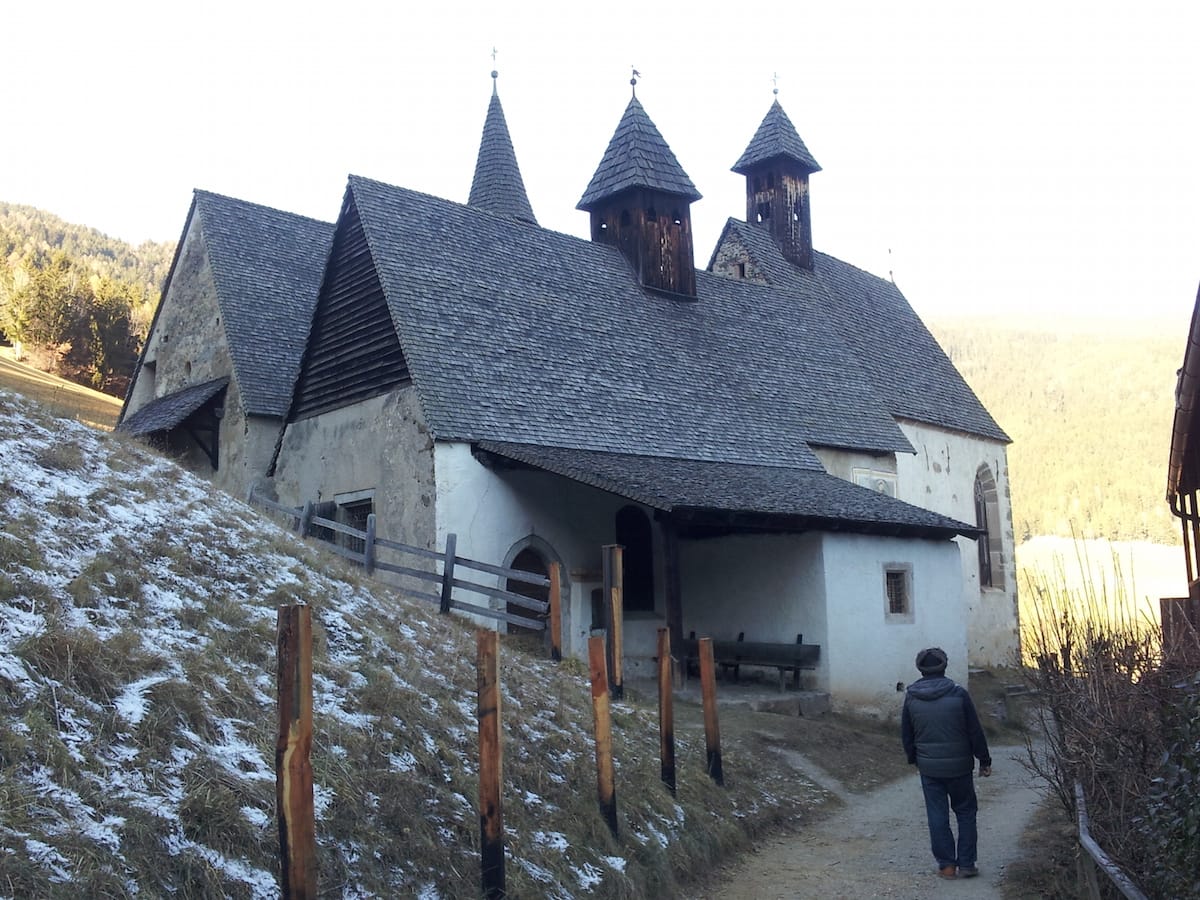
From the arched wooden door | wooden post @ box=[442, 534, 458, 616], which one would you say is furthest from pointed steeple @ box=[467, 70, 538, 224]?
wooden post @ box=[442, 534, 458, 616]

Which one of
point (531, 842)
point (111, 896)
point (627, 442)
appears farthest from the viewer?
point (627, 442)

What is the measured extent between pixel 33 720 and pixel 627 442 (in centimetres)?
1251

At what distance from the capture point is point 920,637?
58.5 feet

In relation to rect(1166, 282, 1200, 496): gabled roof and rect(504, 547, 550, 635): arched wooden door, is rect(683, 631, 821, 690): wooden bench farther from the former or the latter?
rect(1166, 282, 1200, 496): gabled roof

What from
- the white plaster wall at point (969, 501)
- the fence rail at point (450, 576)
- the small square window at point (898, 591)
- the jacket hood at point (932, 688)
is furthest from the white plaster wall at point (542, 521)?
the white plaster wall at point (969, 501)

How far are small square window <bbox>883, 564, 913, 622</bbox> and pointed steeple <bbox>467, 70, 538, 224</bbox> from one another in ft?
56.1

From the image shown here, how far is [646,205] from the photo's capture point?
23672 millimetres

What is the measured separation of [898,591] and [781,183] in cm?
1561

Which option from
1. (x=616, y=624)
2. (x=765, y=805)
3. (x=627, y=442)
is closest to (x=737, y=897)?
(x=765, y=805)

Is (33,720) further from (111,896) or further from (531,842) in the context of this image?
(531,842)

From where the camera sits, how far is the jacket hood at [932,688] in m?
8.16

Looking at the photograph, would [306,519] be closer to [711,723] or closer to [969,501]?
[711,723]

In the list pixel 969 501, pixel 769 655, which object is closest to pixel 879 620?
pixel 769 655

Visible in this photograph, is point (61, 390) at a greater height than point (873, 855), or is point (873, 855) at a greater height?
point (61, 390)
